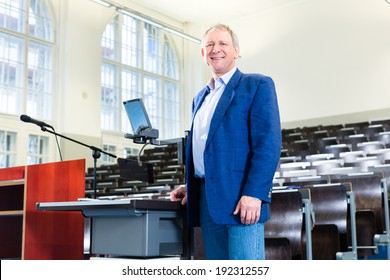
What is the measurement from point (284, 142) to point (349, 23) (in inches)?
145

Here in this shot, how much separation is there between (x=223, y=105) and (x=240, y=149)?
0.15 metres

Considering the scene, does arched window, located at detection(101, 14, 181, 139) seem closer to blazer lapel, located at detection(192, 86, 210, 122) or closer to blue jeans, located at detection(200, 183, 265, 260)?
blazer lapel, located at detection(192, 86, 210, 122)

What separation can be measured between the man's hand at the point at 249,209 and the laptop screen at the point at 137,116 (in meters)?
0.51

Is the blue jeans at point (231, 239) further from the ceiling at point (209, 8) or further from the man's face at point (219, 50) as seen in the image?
the ceiling at point (209, 8)

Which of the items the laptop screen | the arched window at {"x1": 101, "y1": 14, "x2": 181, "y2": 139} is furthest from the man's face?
the arched window at {"x1": 101, "y1": 14, "x2": 181, "y2": 139}

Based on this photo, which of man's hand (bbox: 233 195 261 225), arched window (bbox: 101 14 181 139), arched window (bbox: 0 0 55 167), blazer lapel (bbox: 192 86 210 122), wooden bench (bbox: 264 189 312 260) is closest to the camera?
man's hand (bbox: 233 195 261 225)

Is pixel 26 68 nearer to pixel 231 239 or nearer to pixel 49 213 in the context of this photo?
pixel 49 213

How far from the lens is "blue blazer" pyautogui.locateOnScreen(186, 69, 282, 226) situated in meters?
1.52

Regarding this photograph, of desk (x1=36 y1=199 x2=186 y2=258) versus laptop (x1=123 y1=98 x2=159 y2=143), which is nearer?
desk (x1=36 y1=199 x2=186 y2=258)

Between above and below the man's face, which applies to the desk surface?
below

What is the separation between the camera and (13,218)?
327cm

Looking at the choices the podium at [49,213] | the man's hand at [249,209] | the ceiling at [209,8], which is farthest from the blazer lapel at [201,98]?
the ceiling at [209,8]

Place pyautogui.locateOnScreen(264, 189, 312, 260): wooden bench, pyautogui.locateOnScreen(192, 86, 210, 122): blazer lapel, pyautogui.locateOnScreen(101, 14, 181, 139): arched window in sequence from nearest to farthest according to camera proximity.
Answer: pyautogui.locateOnScreen(192, 86, 210, 122): blazer lapel < pyautogui.locateOnScreen(264, 189, 312, 260): wooden bench < pyautogui.locateOnScreen(101, 14, 181, 139): arched window
